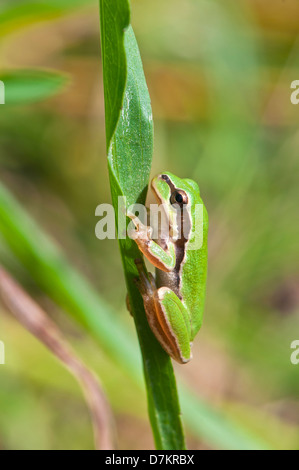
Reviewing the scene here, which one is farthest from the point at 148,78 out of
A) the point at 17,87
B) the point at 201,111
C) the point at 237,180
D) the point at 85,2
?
the point at 17,87

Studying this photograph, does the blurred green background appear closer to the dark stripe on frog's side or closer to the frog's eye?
the dark stripe on frog's side

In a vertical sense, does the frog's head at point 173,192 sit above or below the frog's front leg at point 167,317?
above

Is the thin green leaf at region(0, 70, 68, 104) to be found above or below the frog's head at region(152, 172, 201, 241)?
above

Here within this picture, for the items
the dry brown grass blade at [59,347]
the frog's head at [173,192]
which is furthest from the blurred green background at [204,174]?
the frog's head at [173,192]

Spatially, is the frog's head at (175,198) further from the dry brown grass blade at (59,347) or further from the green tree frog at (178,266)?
the dry brown grass blade at (59,347)

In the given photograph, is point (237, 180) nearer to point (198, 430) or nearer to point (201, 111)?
point (201, 111)

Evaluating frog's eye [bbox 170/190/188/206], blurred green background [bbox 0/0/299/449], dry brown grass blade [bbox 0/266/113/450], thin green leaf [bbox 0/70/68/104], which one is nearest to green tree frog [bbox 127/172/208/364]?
frog's eye [bbox 170/190/188/206]
